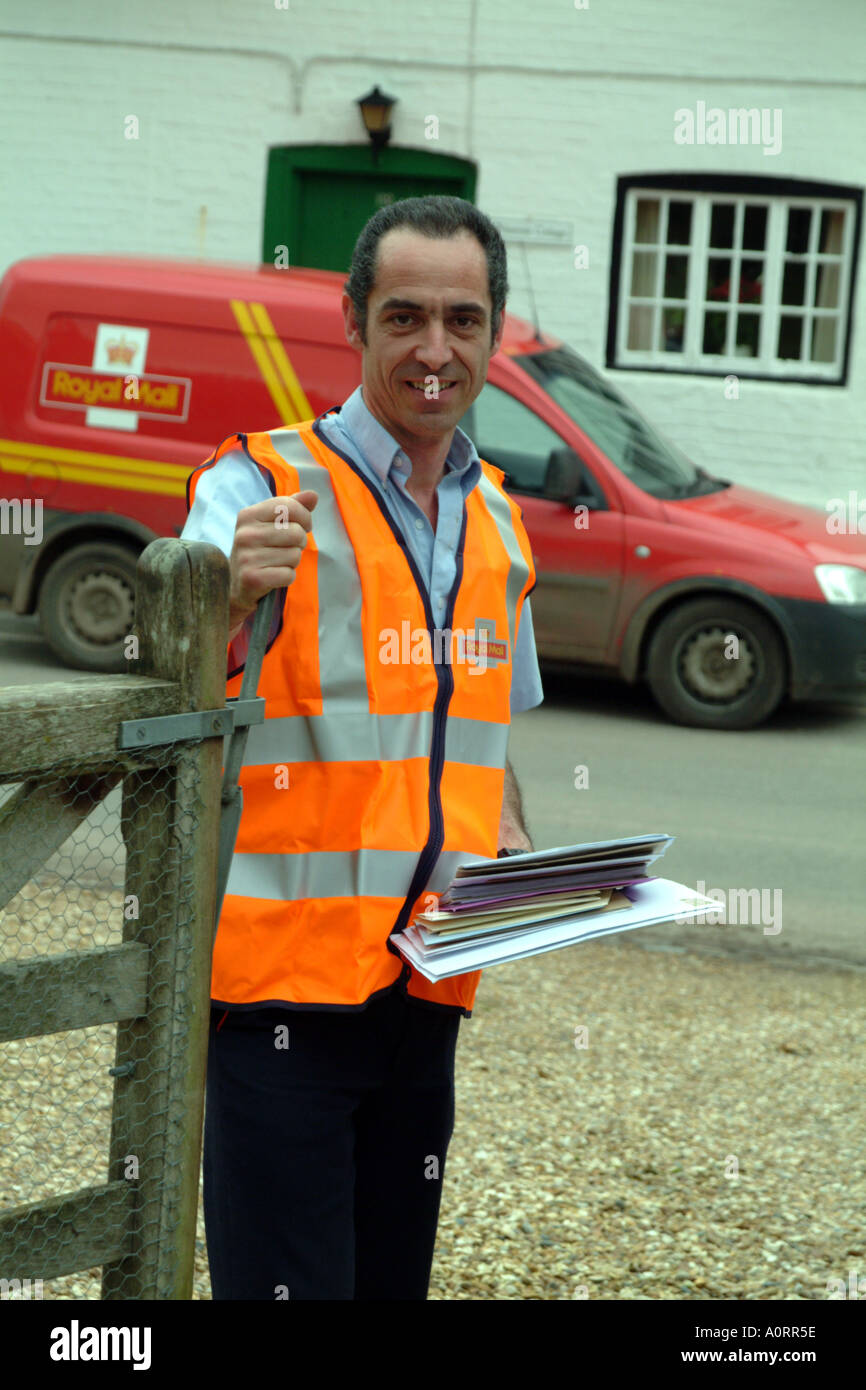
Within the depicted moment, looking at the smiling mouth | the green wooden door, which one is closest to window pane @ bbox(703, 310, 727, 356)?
the green wooden door

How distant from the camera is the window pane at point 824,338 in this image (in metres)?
13.7

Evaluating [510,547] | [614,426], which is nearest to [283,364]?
[614,426]

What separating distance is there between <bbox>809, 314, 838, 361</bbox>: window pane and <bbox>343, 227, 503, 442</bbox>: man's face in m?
11.9

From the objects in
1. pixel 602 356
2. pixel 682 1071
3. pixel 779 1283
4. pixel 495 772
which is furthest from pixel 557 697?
pixel 495 772

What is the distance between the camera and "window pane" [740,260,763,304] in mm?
13812

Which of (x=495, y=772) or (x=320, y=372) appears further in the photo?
(x=320, y=372)

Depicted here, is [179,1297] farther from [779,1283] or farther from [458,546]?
[779,1283]

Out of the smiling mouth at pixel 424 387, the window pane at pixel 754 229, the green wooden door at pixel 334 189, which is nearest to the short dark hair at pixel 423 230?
the smiling mouth at pixel 424 387

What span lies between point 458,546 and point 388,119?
38.8 feet

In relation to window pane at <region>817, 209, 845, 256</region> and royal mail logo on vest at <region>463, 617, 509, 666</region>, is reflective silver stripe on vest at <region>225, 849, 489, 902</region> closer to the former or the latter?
royal mail logo on vest at <region>463, 617, 509, 666</region>

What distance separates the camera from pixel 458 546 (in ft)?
8.16

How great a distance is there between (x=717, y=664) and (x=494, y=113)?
6156 mm

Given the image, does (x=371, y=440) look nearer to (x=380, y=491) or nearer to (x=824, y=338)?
(x=380, y=491)

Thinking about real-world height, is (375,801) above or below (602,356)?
below
